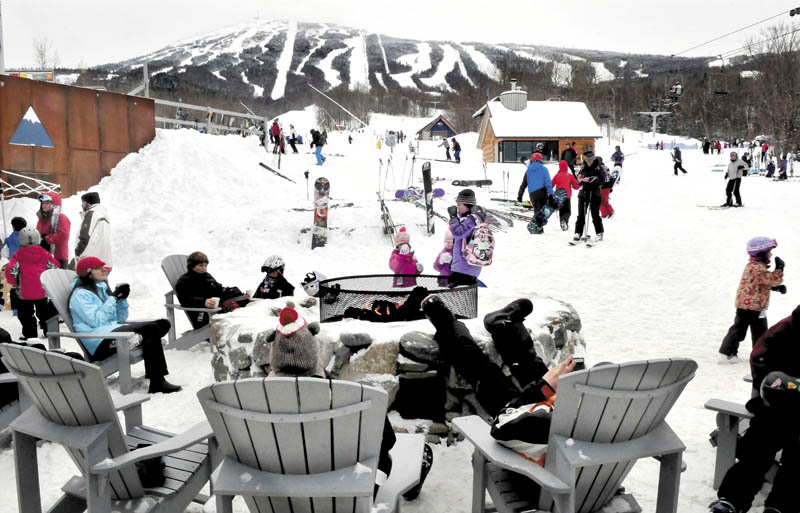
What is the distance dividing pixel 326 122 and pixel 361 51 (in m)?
118

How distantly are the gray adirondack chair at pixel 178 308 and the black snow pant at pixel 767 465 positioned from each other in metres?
4.62

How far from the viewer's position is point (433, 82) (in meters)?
154

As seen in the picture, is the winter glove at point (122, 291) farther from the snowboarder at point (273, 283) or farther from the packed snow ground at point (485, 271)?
the snowboarder at point (273, 283)

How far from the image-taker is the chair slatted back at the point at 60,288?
5.14 metres

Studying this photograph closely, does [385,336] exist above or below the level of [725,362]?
above

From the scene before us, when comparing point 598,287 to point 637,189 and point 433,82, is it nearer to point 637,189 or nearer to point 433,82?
point 637,189

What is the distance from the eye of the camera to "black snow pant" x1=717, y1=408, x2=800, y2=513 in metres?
2.86

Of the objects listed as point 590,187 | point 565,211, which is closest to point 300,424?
point 590,187

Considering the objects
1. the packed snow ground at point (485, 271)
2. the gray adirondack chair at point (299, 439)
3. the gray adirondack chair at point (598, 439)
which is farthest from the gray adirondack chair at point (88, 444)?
the gray adirondack chair at point (598, 439)

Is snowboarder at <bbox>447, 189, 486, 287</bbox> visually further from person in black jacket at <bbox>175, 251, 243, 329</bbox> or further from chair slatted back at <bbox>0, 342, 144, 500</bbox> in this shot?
chair slatted back at <bbox>0, 342, 144, 500</bbox>

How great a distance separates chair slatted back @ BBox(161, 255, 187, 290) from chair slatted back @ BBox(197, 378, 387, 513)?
15.6 ft

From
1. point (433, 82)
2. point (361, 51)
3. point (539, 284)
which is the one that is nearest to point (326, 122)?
point (539, 284)

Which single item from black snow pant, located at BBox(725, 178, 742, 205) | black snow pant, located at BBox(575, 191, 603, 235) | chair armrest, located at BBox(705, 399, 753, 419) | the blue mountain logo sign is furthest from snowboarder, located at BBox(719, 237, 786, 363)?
the blue mountain logo sign

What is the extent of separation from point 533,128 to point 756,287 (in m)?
31.8
